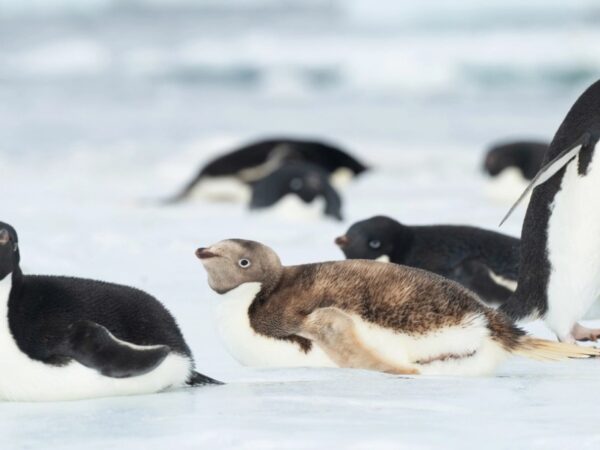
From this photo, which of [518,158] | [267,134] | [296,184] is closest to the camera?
[296,184]

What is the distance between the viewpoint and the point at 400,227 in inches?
197

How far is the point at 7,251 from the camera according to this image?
3.07 m

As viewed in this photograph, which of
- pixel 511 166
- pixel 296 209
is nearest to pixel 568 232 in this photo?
pixel 296 209

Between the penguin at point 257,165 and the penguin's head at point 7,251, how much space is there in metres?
6.30

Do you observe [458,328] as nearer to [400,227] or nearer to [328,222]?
[400,227]

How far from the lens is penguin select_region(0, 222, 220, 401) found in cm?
301

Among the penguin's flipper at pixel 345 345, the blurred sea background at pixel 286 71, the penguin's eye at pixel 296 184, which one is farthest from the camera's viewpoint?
the blurred sea background at pixel 286 71

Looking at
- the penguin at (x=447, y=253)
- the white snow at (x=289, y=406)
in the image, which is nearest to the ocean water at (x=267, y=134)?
the white snow at (x=289, y=406)

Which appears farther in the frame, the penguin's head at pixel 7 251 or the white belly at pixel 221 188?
the white belly at pixel 221 188

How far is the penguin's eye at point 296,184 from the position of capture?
7.95m

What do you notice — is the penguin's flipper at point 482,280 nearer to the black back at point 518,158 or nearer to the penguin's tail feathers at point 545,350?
the penguin's tail feathers at point 545,350

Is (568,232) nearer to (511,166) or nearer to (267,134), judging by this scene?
(511,166)

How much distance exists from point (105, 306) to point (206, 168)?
675 centimetres

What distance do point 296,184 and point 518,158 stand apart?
1975mm
